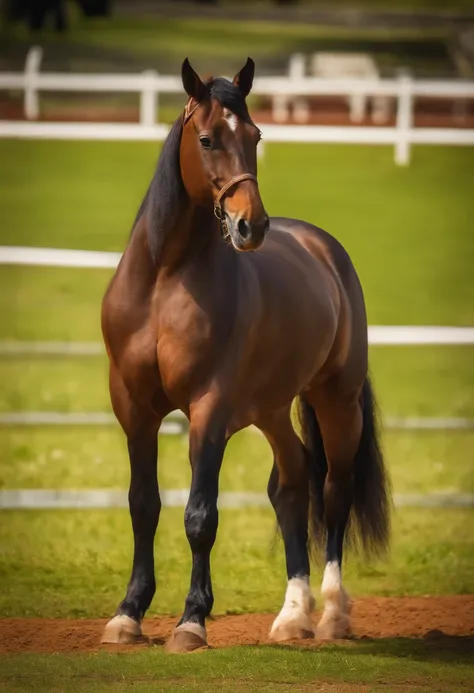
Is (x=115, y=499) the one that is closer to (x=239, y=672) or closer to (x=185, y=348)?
(x=185, y=348)

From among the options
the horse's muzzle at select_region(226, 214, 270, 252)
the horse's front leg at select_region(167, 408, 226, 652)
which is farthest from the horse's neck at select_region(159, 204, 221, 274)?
the horse's front leg at select_region(167, 408, 226, 652)

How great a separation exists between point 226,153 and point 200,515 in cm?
127

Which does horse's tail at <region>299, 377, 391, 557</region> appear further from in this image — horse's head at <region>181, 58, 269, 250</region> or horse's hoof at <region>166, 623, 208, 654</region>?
horse's head at <region>181, 58, 269, 250</region>

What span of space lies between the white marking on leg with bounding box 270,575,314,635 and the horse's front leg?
0.65m

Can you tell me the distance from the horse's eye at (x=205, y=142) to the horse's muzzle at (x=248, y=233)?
0.98 feet

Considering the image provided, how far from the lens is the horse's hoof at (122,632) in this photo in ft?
19.2

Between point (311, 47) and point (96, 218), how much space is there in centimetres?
2241

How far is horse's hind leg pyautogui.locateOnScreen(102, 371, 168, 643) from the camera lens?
586 centimetres

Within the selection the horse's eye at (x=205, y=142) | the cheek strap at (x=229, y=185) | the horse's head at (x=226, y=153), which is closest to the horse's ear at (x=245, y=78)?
the horse's head at (x=226, y=153)

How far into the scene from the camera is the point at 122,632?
586cm

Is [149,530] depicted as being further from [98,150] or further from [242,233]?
[98,150]

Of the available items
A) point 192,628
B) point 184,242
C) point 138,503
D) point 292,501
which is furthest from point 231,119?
point 292,501

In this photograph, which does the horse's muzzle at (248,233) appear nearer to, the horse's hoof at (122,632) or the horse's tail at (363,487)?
the horse's hoof at (122,632)

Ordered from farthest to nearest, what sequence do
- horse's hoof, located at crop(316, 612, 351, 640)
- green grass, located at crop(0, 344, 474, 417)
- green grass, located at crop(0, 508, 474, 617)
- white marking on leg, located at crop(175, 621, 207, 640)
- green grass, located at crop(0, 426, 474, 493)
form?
green grass, located at crop(0, 344, 474, 417)
green grass, located at crop(0, 426, 474, 493)
green grass, located at crop(0, 508, 474, 617)
horse's hoof, located at crop(316, 612, 351, 640)
white marking on leg, located at crop(175, 621, 207, 640)
